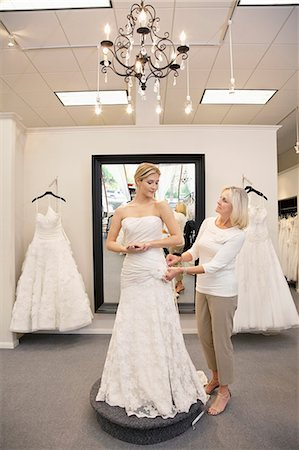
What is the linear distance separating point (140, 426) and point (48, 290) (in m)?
1.93

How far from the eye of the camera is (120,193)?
368cm

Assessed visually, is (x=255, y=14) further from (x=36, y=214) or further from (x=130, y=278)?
(x=36, y=214)

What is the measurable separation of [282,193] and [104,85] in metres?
5.01

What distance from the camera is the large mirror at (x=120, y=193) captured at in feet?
11.9

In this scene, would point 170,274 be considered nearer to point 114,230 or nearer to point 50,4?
point 114,230

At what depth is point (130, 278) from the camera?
202cm

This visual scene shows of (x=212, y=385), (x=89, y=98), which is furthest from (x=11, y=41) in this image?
(x=212, y=385)

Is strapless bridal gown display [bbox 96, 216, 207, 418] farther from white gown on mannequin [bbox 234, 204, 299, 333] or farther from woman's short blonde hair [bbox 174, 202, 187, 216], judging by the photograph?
woman's short blonde hair [bbox 174, 202, 187, 216]

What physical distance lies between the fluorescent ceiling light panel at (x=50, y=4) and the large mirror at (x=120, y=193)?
145 centimetres

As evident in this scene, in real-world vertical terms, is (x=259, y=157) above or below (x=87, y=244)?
above

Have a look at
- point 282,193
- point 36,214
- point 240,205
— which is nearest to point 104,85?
point 36,214

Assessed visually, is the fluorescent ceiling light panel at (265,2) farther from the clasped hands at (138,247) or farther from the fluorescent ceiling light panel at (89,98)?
the clasped hands at (138,247)

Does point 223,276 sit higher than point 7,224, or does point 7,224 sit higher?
point 7,224

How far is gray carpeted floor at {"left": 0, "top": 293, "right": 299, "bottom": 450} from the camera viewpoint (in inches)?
72.3
